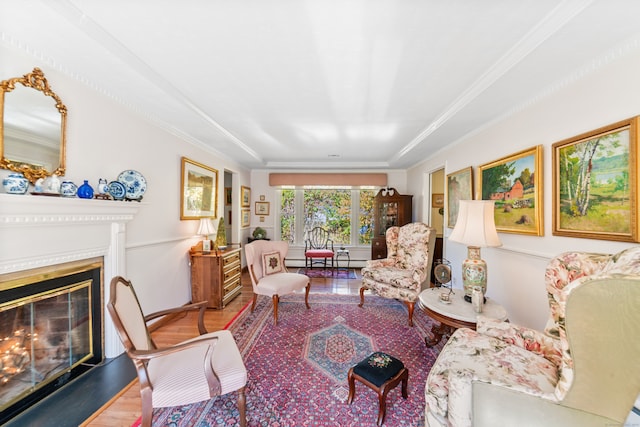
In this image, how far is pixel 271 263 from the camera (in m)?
3.41

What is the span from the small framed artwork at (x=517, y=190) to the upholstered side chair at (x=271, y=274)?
8.09 feet

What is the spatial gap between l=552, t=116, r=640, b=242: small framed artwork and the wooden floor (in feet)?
9.49

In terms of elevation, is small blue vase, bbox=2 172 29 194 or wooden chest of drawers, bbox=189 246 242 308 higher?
small blue vase, bbox=2 172 29 194

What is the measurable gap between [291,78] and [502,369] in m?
2.38

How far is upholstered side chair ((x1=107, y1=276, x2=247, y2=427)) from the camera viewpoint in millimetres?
1265

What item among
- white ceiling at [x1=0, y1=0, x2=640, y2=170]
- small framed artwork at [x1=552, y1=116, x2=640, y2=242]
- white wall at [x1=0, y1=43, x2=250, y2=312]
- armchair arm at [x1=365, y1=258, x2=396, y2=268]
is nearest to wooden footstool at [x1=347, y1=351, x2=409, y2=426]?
small framed artwork at [x1=552, y1=116, x2=640, y2=242]

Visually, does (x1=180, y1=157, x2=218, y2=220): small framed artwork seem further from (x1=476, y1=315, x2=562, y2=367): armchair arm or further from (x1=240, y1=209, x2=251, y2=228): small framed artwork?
(x1=476, y1=315, x2=562, y2=367): armchair arm

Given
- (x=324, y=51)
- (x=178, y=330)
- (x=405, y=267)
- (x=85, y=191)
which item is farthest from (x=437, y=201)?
(x=85, y=191)

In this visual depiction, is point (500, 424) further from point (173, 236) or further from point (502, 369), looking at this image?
point (173, 236)

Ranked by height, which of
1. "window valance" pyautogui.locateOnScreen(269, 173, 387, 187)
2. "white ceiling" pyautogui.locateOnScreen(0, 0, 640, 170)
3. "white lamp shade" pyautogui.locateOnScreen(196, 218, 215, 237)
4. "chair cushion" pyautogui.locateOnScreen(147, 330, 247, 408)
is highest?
"white ceiling" pyautogui.locateOnScreen(0, 0, 640, 170)

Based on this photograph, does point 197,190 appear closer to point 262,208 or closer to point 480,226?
point 262,208

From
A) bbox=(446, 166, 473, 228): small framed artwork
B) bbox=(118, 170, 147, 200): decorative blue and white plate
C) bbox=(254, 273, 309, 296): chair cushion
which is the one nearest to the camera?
bbox=(118, 170, 147, 200): decorative blue and white plate

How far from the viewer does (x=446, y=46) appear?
1588mm

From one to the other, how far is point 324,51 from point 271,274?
2.74m
